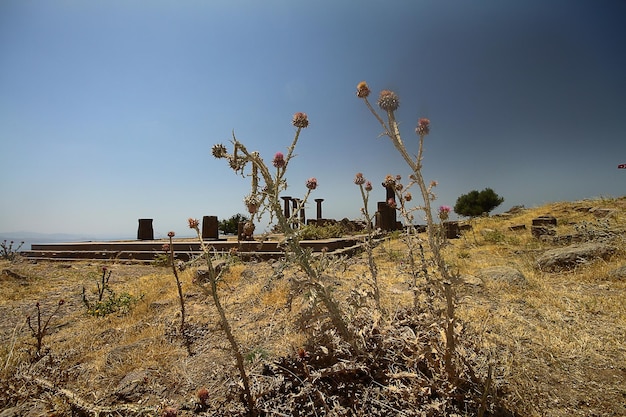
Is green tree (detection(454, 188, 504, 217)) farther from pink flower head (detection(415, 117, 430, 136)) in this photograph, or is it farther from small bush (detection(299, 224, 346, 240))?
pink flower head (detection(415, 117, 430, 136))

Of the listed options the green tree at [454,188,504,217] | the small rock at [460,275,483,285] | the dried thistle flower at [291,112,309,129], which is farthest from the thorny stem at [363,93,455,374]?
the green tree at [454,188,504,217]

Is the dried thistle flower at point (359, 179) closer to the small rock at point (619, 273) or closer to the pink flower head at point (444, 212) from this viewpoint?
the pink flower head at point (444, 212)

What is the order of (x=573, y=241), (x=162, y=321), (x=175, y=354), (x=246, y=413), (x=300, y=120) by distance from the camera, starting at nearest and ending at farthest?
(x=246, y=413)
(x=300, y=120)
(x=175, y=354)
(x=162, y=321)
(x=573, y=241)

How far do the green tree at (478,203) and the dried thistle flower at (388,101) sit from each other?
32.4m

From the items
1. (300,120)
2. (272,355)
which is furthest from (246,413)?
(300,120)

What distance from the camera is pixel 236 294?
4.80 metres

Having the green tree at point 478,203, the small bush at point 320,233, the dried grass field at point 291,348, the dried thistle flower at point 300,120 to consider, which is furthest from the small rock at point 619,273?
the green tree at point 478,203

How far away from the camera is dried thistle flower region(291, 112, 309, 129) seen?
264 cm

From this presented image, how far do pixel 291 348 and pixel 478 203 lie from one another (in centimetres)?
3443

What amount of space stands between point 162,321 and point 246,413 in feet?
8.23

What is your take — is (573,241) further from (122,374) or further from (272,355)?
(122,374)

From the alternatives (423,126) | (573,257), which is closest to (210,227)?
(573,257)

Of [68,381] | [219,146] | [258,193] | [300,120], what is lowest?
[68,381]

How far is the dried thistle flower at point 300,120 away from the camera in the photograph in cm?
264
